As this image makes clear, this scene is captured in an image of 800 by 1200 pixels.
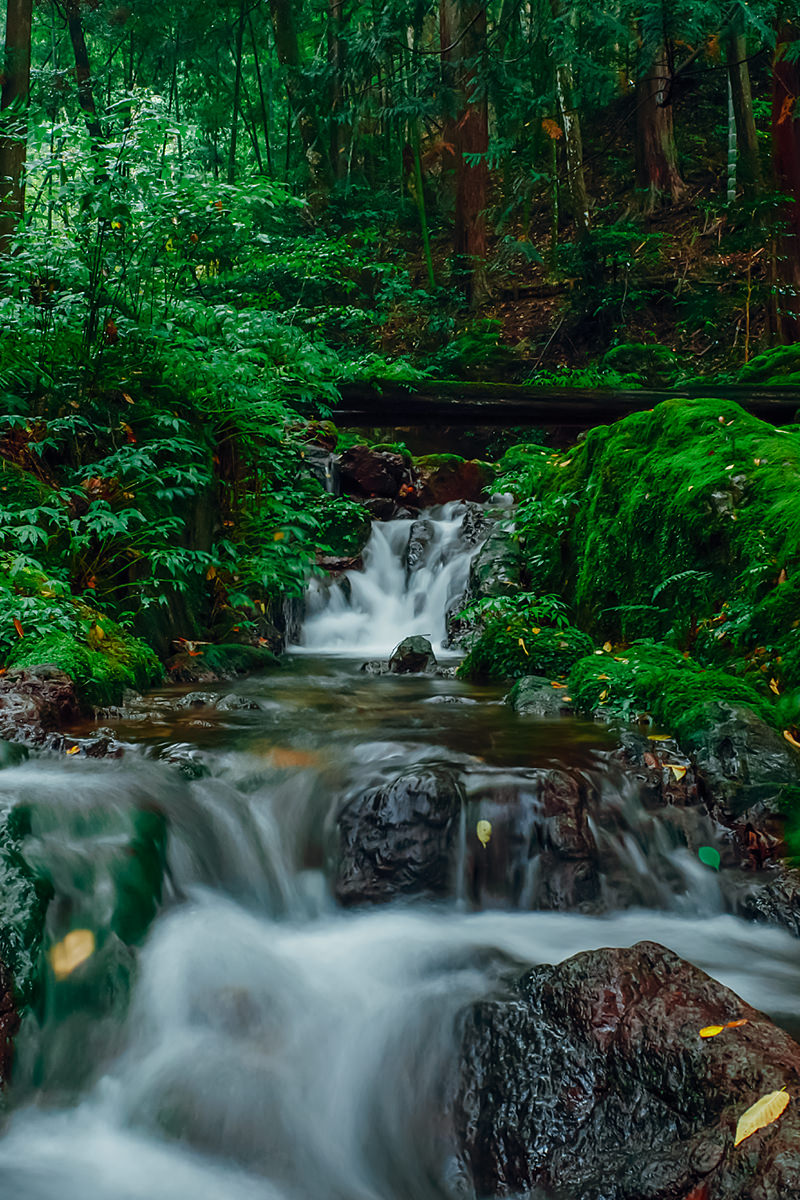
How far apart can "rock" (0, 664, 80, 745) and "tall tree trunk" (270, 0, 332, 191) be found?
16.0m

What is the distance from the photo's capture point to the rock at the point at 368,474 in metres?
12.2

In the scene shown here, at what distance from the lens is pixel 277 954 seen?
10.9ft

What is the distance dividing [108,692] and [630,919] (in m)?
3.20

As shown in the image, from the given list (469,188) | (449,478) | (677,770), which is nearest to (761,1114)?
(677,770)

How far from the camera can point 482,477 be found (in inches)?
509

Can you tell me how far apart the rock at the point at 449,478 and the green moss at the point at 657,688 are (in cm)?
694

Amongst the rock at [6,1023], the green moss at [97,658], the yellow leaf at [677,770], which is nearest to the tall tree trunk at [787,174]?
the yellow leaf at [677,770]

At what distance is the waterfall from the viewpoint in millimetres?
9453

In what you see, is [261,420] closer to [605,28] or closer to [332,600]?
[332,600]

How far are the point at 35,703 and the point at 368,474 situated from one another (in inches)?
325

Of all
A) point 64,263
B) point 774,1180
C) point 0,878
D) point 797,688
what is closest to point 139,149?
point 64,263

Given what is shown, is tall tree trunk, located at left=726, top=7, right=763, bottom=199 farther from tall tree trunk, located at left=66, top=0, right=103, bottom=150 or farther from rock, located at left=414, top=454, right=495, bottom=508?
tall tree trunk, located at left=66, top=0, right=103, bottom=150

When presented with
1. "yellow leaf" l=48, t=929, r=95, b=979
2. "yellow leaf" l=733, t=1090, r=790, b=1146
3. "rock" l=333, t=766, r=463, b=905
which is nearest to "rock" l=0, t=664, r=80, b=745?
"yellow leaf" l=48, t=929, r=95, b=979

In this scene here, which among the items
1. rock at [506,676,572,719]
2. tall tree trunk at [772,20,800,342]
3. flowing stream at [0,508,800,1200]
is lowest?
flowing stream at [0,508,800,1200]
